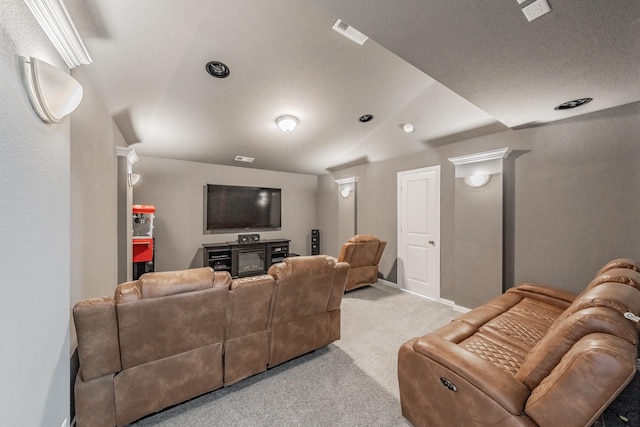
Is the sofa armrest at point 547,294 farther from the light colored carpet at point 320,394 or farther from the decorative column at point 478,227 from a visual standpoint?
the light colored carpet at point 320,394

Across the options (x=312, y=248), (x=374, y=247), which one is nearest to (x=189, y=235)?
(x=312, y=248)

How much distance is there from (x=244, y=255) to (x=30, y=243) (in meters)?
4.49

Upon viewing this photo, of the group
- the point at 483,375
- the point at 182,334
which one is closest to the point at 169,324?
the point at 182,334

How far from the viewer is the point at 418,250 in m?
4.39

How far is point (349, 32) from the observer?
2.36 metres

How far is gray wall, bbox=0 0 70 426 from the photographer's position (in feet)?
2.86

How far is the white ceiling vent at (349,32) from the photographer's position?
2.27 meters

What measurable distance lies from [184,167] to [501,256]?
578 centimetres

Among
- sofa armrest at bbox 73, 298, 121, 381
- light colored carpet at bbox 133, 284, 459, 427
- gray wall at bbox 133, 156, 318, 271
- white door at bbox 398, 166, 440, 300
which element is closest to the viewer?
sofa armrest at bbox 73, 298, 121, 381

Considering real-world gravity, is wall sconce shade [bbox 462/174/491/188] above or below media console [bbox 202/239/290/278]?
above

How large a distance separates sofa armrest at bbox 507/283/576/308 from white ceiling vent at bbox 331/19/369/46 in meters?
3.26

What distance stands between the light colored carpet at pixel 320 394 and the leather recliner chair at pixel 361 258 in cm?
133

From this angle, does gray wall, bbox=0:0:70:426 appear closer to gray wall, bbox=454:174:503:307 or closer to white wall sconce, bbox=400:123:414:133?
white wall sconce, bbox=400:123:414:133

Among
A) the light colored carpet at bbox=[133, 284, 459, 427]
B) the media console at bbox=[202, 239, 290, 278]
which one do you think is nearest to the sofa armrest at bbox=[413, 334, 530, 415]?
the light colored carpet at bbox=[133, 284, 459, 427]
